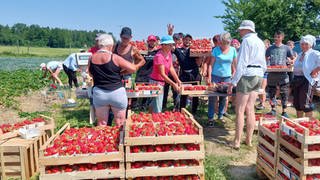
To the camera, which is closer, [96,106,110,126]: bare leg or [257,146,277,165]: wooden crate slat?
[257,146,277,165]: wooden crate slat

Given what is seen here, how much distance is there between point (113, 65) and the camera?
447 cm

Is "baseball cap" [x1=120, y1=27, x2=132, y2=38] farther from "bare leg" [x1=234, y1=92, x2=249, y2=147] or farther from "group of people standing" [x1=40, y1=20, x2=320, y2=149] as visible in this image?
"bare leg" [x1=234, y1=92, x2=249, y2=147]

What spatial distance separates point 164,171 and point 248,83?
2.32 meters

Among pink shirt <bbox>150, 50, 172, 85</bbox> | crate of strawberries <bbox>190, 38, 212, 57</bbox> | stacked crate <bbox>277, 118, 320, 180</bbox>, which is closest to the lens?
stacked crate <bbox>277, 118, 320, 180</bbox>

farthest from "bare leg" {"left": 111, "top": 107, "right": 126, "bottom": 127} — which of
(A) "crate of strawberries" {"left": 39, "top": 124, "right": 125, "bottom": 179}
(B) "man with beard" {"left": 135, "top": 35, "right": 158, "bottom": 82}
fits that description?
(B) "man with beard" {"left": 135, "top": 35, "right": 158, "bottom": 82}

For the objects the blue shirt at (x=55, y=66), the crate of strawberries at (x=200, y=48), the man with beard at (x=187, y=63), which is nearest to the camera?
the crate of strawberries at (x=200, y=48)

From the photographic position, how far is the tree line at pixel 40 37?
8994 centimetres

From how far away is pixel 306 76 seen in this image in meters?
5.90

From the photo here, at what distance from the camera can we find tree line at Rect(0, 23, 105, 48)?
295 ft

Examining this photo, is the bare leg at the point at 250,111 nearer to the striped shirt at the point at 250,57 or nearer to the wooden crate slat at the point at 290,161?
the striped shirt at the point at 250,57

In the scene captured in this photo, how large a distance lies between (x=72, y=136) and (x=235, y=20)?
27.7 metres

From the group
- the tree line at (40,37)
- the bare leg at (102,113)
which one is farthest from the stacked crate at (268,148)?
the tree line at (40,37)

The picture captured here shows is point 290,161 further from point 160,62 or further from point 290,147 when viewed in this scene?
point 160,62

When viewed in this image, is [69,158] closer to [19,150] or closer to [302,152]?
[19,150]
